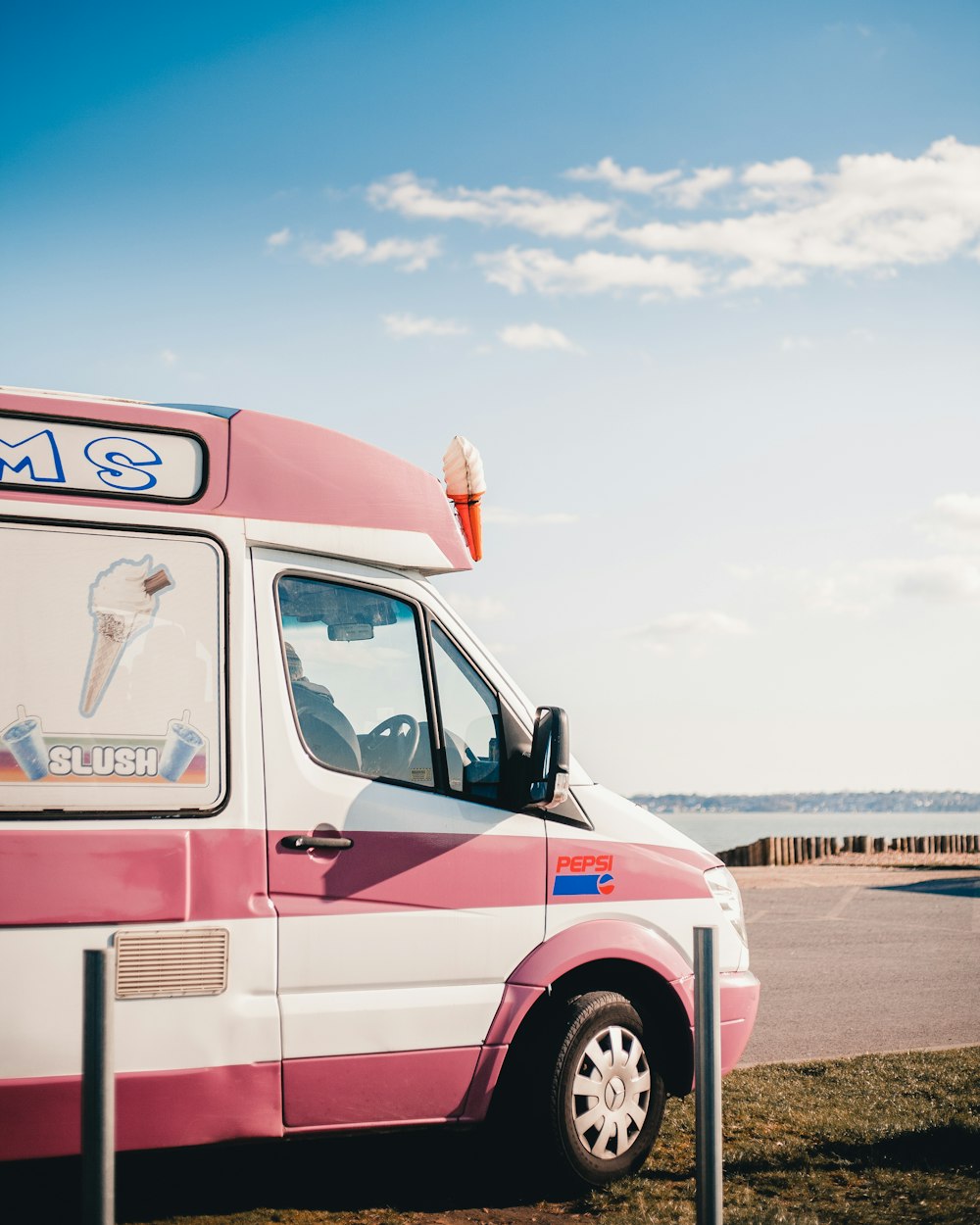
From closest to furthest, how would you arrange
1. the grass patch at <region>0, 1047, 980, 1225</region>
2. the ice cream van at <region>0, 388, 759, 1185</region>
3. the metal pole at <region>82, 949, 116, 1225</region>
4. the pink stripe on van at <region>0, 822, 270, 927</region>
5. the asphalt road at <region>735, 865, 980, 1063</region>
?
the metal pole at <region>82, 949, 116, 1225</region>, the pink stripe on van at <region>0, 822, 270, 927</region>, the ice cream van at <region>0, 388, 759, 1185</region>, the grass patch at <region>0, 1047, 980, 1225</region>, the asphalt road at <region>735, 865, 980, 1063</region>

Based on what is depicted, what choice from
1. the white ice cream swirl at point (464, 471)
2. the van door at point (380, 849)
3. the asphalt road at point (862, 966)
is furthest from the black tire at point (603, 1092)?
the asphalt road at point (862, 966)

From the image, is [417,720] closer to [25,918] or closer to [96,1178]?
[25,918]

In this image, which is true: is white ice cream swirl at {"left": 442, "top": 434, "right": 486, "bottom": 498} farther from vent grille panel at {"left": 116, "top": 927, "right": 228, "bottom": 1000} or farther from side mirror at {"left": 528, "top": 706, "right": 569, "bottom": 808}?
vent grille panel at {"left": 116, "top": 927, "right": 228, "bottom": 1000}

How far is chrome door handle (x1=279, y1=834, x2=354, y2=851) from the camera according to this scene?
480cm

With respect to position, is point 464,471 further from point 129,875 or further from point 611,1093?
point 611,1093

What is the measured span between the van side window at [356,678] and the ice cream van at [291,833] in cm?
1

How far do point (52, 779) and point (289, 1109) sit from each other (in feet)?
4.87

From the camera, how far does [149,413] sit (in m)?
4.93

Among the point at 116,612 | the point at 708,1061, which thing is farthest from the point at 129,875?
the point at 708,1061

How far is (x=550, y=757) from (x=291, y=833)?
1040 mm

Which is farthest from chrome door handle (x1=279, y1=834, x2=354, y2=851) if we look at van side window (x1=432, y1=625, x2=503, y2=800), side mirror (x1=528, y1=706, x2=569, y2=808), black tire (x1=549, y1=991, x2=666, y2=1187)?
black tire (x1=549, y1=991, x2=666, y2=1187)

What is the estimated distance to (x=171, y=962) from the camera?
14.9 ft

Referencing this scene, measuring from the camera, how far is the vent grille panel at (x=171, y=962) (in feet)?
14.7

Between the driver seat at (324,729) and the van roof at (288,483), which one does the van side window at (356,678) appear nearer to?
the driver seat at (324,729)
